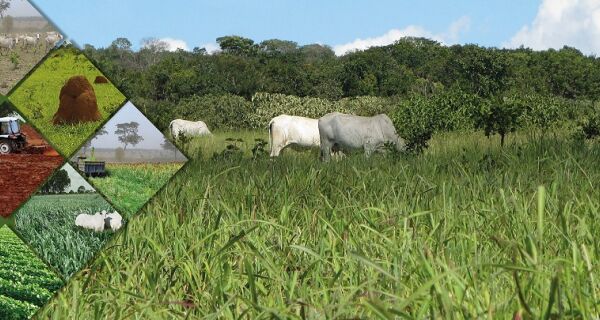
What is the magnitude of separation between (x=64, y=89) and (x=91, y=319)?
67 centimetres

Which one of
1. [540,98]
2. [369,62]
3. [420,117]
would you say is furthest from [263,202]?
[369,62]

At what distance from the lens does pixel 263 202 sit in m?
4.08

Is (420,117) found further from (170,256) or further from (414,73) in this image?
(414,73)

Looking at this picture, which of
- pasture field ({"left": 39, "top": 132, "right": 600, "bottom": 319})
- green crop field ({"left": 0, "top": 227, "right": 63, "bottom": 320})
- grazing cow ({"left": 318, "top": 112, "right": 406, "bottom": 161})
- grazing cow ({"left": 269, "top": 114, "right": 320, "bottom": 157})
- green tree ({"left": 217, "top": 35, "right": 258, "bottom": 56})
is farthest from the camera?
green tree ({"left": 217, "top": 35, "right": 258, "bottom": 56})

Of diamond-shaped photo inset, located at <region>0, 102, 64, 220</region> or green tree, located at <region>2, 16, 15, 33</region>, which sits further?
green tree, located at <region>2, 16, 15, 33</region>

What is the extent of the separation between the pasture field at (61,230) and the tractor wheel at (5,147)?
139 millimetres

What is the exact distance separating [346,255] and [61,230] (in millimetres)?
923

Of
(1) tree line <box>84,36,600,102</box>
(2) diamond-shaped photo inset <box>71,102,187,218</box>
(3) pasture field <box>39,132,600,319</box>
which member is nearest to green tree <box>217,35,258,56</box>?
(1) tree line <box>84,36,600,102</box>

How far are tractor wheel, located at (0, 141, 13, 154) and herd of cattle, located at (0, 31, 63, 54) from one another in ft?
1.08

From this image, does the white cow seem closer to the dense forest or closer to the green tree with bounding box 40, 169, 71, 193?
the green tree with bounding box 40, 169, 71, 193

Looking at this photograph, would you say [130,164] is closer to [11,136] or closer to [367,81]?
[11,136]

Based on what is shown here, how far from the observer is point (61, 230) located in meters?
2.21

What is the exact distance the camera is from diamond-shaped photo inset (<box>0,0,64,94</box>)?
219cm

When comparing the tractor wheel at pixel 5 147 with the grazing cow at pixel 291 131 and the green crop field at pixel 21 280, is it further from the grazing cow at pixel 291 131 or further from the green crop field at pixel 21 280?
the grazing cow at pixel 291 131
